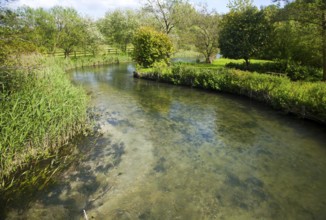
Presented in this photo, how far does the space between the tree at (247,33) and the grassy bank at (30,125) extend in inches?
694

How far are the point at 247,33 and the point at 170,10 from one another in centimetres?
1453

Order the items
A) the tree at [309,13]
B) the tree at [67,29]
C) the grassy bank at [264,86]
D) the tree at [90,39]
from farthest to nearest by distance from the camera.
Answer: the tree at [90,39] → the tree at [67,29] → the tree at [309,13] → the grassy bank at [264,86]

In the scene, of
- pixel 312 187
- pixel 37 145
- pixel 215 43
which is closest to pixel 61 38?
pixel 215 43

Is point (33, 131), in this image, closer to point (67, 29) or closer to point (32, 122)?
point (32, 122)

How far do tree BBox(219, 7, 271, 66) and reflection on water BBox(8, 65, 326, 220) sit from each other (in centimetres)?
1106

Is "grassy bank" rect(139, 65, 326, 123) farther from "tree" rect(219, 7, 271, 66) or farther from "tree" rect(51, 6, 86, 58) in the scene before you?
"tree" rect(51, 6, 86, 58)

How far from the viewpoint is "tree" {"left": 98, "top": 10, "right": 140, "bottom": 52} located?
4466cm

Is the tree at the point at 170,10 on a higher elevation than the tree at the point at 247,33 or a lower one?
higher

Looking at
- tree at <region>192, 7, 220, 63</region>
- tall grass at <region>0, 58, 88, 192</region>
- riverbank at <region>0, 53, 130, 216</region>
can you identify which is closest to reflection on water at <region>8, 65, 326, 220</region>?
riverbank at <region>0, 53, 130, 216</region>

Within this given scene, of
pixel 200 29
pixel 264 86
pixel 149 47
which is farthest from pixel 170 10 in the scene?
pixel 264 86

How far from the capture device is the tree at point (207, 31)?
2806 cm

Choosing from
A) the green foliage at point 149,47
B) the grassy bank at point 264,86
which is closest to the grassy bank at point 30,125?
the grassy bank at point 264,86

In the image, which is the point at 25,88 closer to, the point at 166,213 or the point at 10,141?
the point at 10,141

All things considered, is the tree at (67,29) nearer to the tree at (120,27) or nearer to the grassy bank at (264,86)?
the tree at (120,27)
